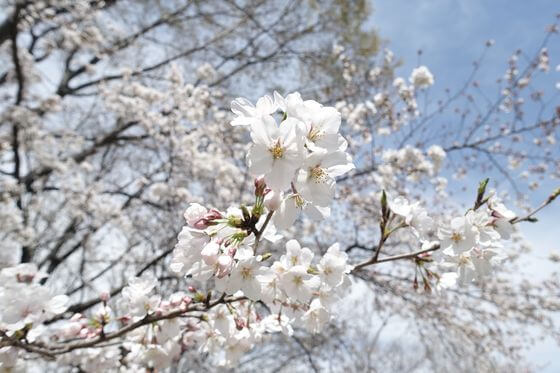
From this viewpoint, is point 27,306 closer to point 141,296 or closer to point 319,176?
point 141,296

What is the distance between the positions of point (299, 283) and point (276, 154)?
1.82 feet

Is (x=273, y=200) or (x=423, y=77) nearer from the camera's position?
(x=273, y=200)

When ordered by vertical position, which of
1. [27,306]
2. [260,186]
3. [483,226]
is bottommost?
[27,306]

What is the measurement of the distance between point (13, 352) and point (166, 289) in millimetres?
3315

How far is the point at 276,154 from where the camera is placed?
36.2 inches

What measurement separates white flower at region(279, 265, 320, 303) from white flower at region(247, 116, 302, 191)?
46 cm

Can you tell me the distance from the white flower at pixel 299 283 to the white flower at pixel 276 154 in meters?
0.46

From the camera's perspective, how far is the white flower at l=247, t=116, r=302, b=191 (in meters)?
0.91

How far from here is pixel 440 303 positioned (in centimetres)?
534

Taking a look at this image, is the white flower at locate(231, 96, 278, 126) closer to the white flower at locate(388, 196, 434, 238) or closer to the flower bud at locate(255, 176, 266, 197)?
the flower bud at locate(255, 176, 266, 197)

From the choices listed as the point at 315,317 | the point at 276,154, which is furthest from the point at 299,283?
the point at 276,154

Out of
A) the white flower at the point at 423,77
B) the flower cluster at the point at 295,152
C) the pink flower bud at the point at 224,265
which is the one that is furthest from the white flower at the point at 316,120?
the white flower at the point at 423,77

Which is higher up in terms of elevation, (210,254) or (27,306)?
(210,254)

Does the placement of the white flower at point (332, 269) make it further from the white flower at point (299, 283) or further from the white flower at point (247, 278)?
the white flower at point (247, 278)
